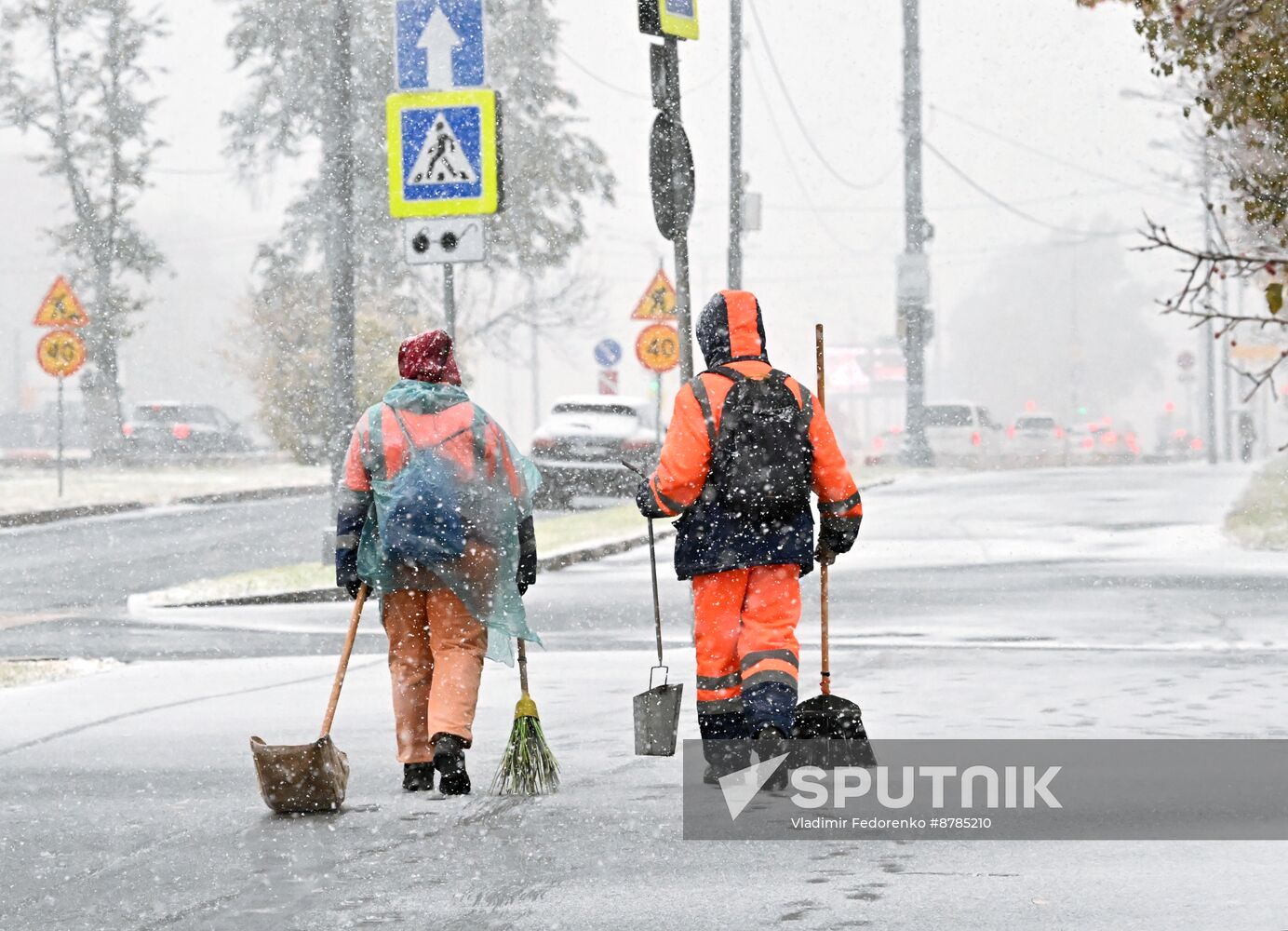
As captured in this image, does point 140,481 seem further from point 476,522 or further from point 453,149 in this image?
point 476,522

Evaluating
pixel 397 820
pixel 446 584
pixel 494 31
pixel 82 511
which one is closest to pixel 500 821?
pixel 397 820

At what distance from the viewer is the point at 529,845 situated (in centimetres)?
649

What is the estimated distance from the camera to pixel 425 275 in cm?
4638

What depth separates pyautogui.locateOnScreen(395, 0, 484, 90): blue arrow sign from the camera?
13.3 m

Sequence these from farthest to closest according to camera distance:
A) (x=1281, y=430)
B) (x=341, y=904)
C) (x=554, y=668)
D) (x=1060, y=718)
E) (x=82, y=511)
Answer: (x=1281, y=430)
(x=82, y=511)
(x=554, y=668)
(x=1060, y=718)
(x=341, y=904)

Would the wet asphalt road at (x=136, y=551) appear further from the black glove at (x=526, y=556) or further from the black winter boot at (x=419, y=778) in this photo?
the black winter boot at (x=419, y=778)

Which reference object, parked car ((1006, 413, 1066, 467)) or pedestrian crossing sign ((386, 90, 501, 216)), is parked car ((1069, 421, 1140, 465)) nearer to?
parked car ((1006, 413, 1066, 467))

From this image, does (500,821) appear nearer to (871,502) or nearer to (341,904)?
(341,904)

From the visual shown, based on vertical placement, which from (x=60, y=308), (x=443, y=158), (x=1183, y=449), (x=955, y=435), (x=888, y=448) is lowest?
(x=1183, y=449)

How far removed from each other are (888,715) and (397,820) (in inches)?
115

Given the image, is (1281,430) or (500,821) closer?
(500,821)

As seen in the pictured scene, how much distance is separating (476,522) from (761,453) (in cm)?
109

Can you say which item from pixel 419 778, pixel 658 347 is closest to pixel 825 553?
pixel 419 778

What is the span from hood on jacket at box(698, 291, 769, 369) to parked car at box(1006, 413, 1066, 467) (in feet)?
152
